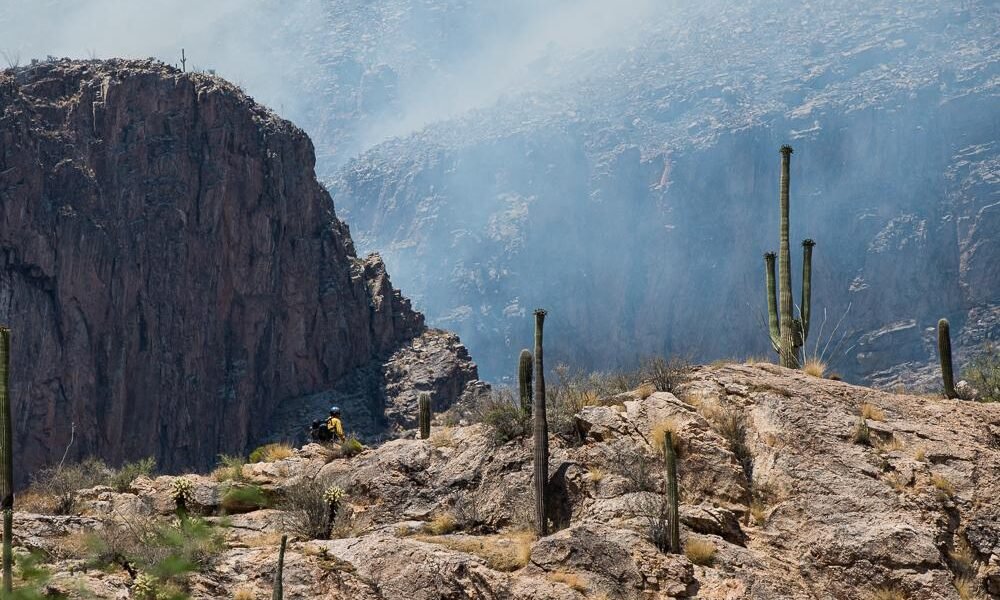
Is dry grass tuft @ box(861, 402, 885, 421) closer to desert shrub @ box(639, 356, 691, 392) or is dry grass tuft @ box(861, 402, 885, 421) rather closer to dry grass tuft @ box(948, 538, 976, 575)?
dry grass tuft @ box(948, 538, 976, 575)

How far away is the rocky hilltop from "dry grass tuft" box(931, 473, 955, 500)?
36mm

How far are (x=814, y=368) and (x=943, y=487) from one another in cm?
514

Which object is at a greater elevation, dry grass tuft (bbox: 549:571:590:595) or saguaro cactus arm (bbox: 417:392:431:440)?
saguaro cactus arm (bbox: 417:392:431:440)

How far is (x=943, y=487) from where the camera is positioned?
76.3ft

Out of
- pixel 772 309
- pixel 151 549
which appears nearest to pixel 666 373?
pixel 772 309

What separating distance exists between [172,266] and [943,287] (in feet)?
264

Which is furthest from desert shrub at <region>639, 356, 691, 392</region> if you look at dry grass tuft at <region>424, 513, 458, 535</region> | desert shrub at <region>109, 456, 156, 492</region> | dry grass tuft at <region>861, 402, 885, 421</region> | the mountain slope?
the mountain slope

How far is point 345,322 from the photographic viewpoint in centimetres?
10112

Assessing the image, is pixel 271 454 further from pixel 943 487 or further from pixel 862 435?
pixel 943 487

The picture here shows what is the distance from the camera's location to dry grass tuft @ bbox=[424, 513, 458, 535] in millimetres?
25203

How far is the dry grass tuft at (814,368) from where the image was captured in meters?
27.8

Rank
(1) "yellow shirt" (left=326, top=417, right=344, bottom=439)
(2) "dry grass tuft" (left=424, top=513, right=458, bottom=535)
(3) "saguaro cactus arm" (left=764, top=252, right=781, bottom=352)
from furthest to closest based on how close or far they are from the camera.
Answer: (1) "yellow shirt" (left=326, top=417, right=344, bottom=439) → (3) "saguaro cactus arm" (left=764, top=252, right=781, bottom=352) → (2) "dry grass tuft" (left=424, top=513, right=458, bottom=535)

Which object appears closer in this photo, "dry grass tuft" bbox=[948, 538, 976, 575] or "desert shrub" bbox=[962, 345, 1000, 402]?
"dry grass tuft" bbox=[948, 538, 976, 575]

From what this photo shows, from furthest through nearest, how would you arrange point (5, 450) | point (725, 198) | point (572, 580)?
point (725, 198)
point (572, 580)
point (5, 450)
